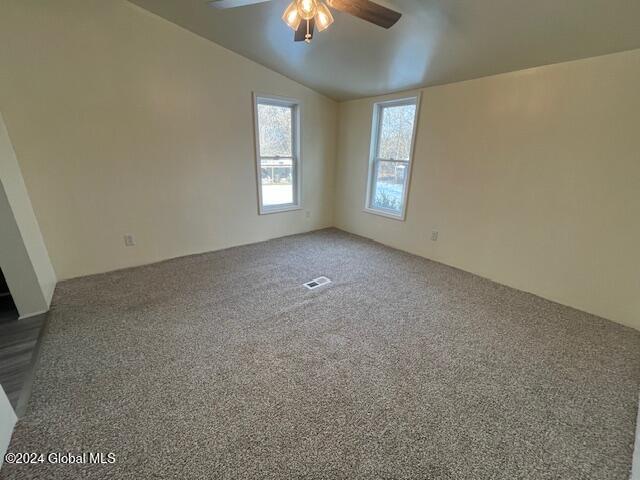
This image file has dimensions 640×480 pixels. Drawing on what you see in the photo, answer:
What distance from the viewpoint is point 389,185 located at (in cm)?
377

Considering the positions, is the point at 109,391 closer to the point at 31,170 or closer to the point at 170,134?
the point at 31,170

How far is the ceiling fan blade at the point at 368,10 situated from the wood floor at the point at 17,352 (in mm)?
2735

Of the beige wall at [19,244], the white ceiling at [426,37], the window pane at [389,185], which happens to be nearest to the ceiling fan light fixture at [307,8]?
the white ceiling at [426,37]

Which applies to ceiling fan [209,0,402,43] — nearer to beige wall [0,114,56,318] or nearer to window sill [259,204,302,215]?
beige wall [0,114,56,318]

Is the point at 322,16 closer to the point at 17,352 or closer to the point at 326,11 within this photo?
the point at 326,11

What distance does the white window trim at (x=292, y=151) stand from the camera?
3.38 metres

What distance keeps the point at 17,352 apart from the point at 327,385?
2.05m

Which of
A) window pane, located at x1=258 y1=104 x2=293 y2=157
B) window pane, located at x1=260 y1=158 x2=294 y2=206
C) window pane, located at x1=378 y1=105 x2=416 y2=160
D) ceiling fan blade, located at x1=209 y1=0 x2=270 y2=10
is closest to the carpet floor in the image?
window pane, located at x1=260 y1=158 x2=294 y2=206

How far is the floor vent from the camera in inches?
104

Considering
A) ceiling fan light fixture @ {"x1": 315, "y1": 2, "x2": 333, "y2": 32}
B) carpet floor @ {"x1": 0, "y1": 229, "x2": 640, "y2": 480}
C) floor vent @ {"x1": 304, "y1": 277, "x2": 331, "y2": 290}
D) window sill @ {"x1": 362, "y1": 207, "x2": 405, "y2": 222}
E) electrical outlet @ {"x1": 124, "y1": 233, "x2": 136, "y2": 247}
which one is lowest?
floor vent @ {"x1": 304, "y1": 277, "x2": 331, "y2": 290}

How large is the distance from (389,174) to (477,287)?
188 cm

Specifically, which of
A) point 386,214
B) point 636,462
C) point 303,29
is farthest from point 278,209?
point 636,462

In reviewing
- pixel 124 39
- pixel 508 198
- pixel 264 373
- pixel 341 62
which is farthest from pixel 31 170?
pixel 508 198

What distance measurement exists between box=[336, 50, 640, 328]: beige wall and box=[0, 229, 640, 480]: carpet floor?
34 cm
